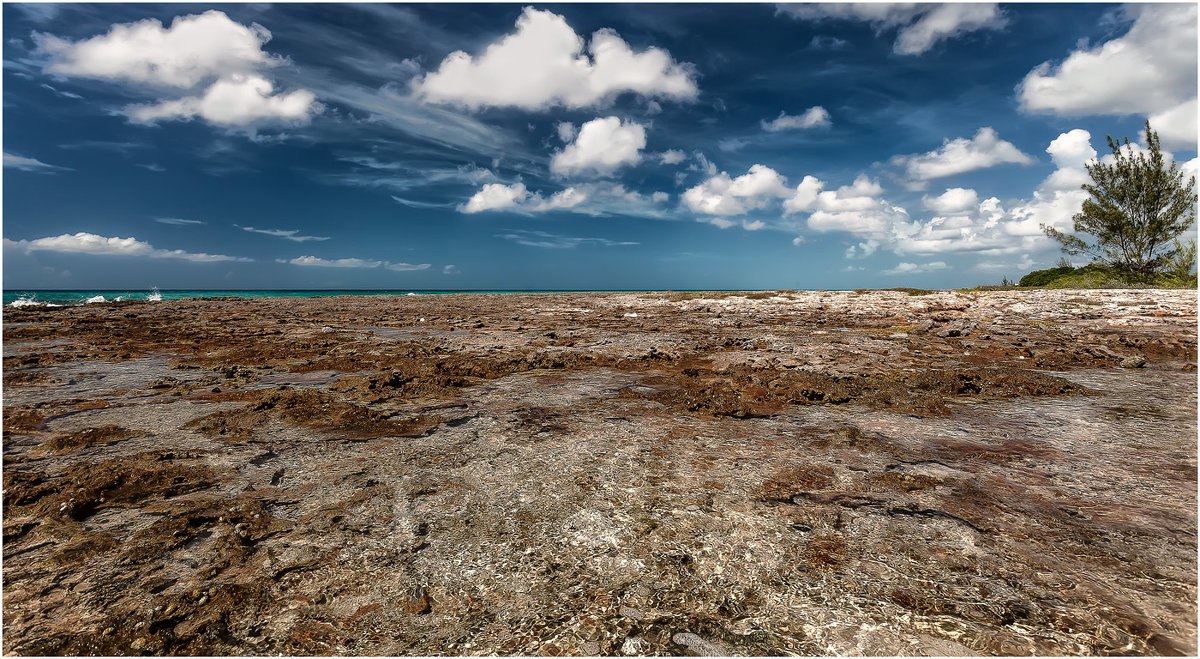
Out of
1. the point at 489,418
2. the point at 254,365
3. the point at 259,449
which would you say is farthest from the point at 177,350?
the point at 489,418

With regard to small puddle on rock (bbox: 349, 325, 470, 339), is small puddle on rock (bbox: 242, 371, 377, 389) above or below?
below

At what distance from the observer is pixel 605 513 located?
13.5 ft

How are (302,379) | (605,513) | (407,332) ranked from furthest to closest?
(407,332), (302,379), (605,513)

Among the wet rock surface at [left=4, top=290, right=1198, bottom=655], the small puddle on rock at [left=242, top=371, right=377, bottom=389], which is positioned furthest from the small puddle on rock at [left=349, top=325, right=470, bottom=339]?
the wet rock surface at [left=4, top=290, right=1198, bottom=655]

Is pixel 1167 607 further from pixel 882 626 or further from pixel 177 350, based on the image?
pixel 177 350

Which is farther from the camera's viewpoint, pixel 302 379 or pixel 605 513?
pixel 302 379

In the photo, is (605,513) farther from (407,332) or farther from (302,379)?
(407,332)

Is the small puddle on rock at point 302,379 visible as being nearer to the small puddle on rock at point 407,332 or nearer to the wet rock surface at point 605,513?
the wet rock surface at point 605,513

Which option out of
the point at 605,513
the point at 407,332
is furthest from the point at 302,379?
the point at 407,332

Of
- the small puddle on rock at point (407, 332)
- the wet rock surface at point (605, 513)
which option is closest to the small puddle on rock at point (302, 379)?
the wet rock surface at point (605, 513)

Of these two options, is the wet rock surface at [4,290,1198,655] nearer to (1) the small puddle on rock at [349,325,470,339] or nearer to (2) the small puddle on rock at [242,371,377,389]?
(2) the small puddle on rock at [242,371,377,389]

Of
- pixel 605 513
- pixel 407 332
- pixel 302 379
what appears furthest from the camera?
pixel 407 332

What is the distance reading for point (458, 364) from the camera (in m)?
11.4

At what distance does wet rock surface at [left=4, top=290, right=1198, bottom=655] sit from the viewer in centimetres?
276
